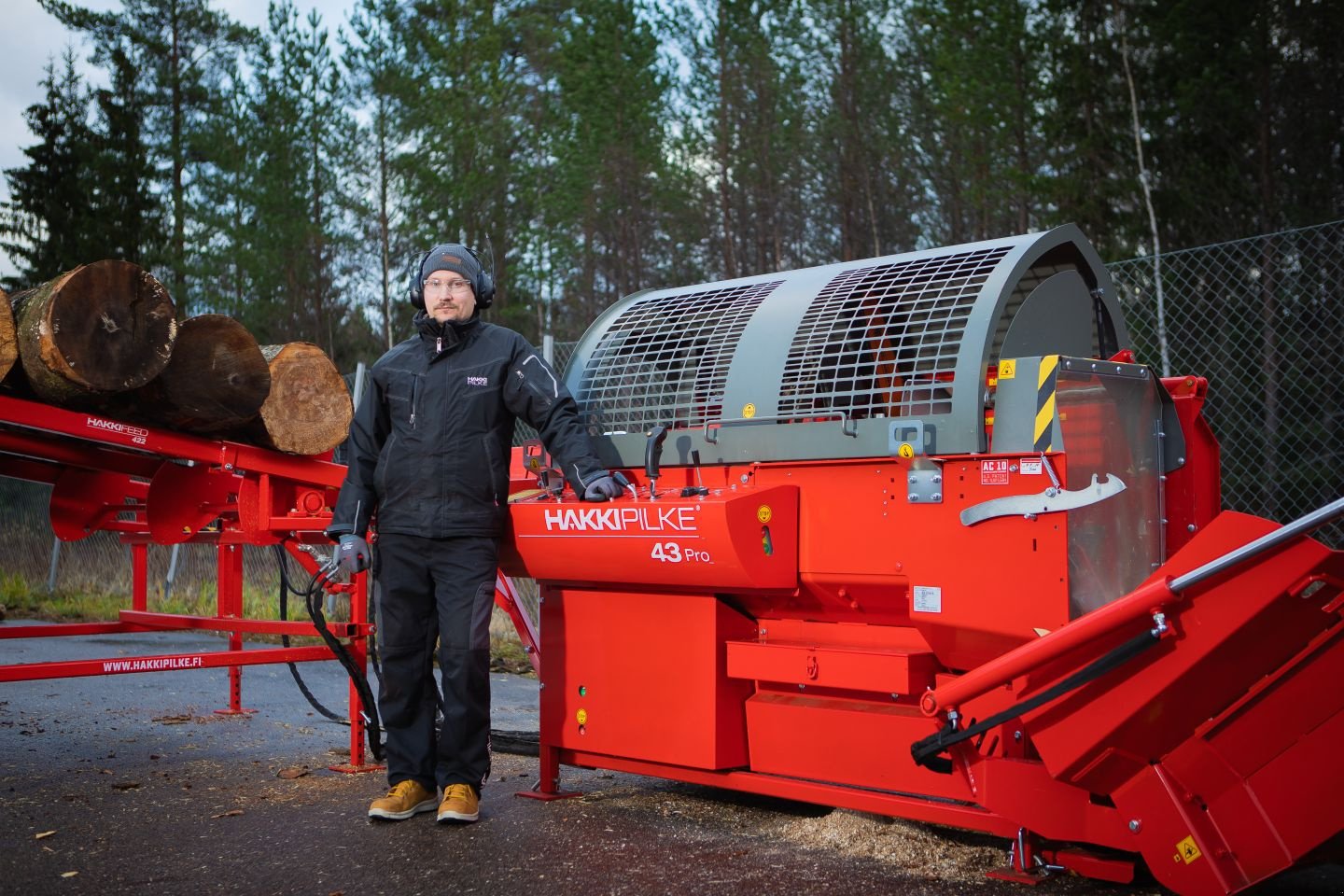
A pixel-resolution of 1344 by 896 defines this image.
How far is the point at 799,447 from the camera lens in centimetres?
438

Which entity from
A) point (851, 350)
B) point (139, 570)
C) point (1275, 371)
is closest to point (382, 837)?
point (851, 350)

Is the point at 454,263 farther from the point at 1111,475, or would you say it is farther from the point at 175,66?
the point at 175,66

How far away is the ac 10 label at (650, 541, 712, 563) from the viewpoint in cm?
434

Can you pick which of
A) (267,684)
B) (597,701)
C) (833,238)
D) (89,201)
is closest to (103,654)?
(267,684)

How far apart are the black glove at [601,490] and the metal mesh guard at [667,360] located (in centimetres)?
34

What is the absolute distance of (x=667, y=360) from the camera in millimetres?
4965

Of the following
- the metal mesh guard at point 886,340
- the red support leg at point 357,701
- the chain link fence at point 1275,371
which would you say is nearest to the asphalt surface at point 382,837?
the red support leg at point 357,701

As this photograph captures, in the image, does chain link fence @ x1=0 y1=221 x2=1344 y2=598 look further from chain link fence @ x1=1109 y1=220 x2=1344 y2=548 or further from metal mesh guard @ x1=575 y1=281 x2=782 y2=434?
metal mesh guard @ x1=575 y1=281 x2=782 y2=434

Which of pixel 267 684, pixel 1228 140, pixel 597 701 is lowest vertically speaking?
pixel 267 684

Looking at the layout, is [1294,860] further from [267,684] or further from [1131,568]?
[267,684]

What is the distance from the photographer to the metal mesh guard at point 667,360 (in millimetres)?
4793

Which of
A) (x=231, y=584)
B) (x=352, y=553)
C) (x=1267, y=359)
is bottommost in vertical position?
(x=231, y=584)

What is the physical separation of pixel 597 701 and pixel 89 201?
75.9ft

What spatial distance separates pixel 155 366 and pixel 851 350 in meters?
2.67
